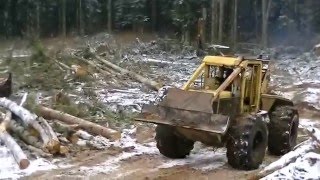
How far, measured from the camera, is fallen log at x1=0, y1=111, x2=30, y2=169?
11078 mm

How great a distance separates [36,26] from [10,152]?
3138cm

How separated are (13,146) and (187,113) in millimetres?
3653

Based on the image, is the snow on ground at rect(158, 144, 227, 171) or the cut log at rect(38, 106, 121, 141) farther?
the cut log at rect(38, 106, 121, 141)

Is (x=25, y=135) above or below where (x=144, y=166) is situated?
above

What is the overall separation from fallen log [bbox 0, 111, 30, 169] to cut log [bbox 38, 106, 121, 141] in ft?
3.96

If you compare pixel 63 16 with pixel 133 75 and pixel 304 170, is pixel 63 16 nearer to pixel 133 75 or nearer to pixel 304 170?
pixel 133 75

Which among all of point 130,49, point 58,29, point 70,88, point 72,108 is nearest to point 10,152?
point 72,108

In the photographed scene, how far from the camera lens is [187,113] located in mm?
10945

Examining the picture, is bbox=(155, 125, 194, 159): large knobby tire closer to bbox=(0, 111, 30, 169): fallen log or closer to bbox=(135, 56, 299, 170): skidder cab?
bbox=(135, 56, 299, 170): skidder cab

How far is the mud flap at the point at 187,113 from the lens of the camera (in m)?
10.6

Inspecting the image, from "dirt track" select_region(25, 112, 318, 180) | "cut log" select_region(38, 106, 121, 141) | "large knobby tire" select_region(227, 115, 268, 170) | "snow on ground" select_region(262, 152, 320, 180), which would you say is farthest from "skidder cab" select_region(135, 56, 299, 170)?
"snow on ground" select_region(262, 152, 320, 180)

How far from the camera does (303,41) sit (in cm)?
3759

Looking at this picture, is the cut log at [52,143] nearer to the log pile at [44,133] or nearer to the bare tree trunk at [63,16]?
the log pile at [44,133]

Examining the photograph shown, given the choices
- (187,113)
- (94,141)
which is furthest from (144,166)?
(94,141)
